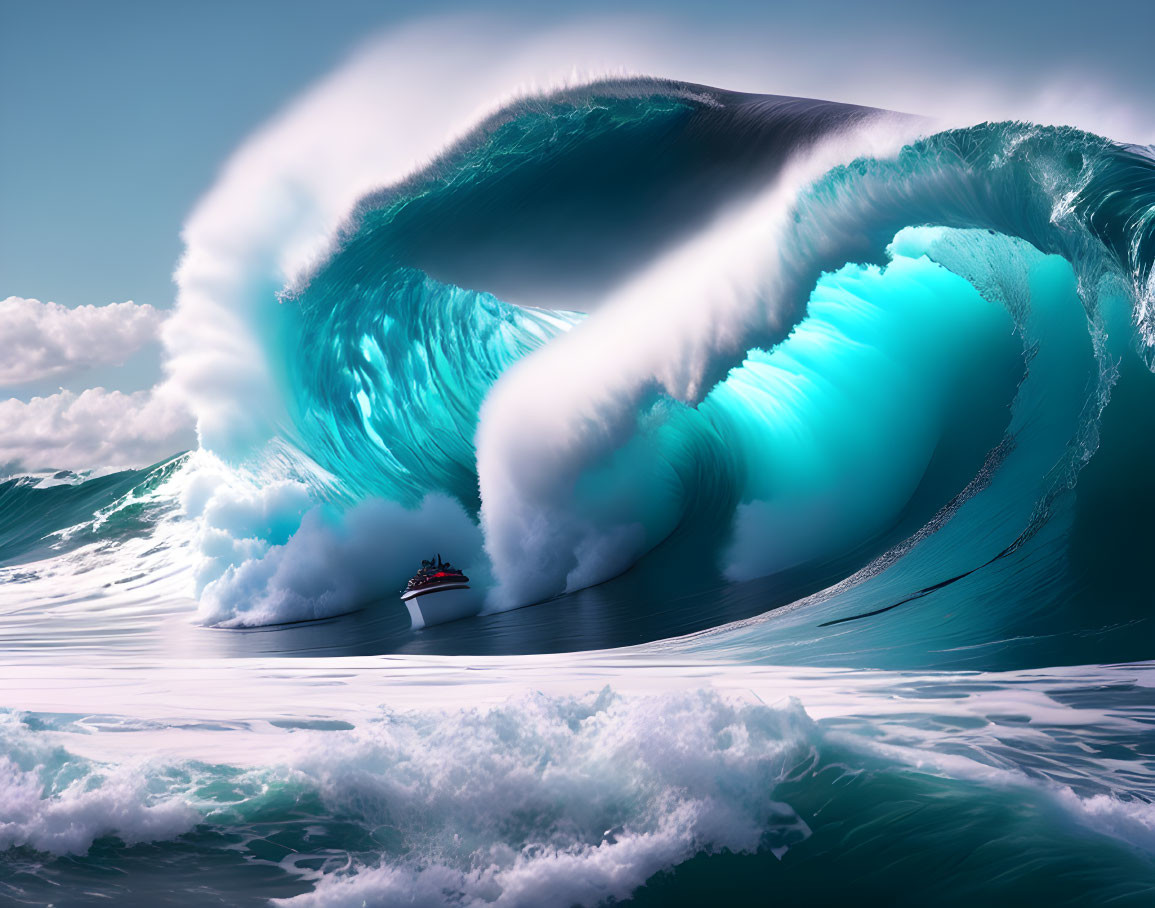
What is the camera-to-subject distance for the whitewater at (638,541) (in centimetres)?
311

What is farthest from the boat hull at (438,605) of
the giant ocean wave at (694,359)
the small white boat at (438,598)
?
the giant ocean wave at (694,359)

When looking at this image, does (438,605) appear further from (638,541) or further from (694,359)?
(694,359)

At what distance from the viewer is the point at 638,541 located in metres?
9.07

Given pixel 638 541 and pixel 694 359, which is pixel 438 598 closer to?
pixel 638 541

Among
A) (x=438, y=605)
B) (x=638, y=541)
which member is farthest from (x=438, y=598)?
(x=638, y=541)

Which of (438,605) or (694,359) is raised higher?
(694,359)

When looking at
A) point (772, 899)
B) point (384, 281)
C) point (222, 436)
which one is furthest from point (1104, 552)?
point (222, 436)

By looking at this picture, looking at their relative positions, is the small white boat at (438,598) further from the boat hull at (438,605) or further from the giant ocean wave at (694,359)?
the giant ocean wave at (694,359)

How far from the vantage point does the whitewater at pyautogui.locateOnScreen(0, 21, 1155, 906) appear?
3.11m

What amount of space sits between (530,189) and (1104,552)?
240 inches

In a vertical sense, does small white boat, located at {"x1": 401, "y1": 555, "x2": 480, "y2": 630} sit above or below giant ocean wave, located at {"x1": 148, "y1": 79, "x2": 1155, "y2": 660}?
below

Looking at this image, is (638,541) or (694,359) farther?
(638,541)

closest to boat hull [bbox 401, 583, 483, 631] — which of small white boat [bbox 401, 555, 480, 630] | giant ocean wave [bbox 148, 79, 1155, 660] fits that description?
small white boat [bbox 401, 555, 480, 630]

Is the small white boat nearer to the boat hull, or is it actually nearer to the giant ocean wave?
the boat hull
